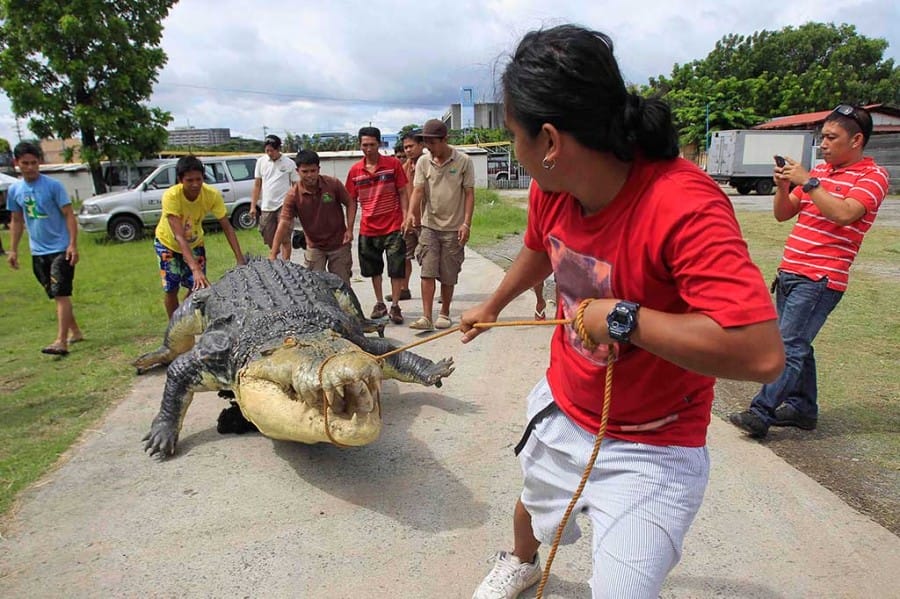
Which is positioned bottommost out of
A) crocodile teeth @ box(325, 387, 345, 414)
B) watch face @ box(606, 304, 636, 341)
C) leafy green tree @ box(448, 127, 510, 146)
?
crocodile teeth @ box(325, 387, 345, 414)

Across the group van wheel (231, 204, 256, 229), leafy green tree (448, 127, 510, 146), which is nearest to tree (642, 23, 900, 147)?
leafy green tree (448, 127, 510, 146)

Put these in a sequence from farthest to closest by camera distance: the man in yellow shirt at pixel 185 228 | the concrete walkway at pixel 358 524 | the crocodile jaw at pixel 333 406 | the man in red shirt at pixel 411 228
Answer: the man in red shirt at pixel 411 228 < the man in yellow shirt at pixel 185 228 < the crocodile jaw at pixel 333 406 < the concrete walkway at pixel 358 524

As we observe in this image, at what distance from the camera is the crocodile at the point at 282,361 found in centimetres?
239

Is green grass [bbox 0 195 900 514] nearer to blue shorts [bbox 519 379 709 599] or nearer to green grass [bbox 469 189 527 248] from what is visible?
blue shorts [bbox 519 379 709 599]

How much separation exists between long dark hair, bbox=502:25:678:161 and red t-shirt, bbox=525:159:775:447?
9 centimetres

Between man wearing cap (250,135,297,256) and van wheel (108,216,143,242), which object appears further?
van wheel (108,216,143,242)

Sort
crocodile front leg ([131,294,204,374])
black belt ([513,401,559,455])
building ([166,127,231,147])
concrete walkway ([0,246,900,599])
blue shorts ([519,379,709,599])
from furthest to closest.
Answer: building ([166,127,231,147]) < crocodile front leg ([131,294,204,374]) < concrete walkway ([0,246,900,599]) < black belt ([513,401,559,455]) < blue shorts ([519,379,709,599])

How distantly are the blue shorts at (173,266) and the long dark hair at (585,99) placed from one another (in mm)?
4581

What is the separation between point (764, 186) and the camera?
25.0m

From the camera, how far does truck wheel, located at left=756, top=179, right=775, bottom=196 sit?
24731mm

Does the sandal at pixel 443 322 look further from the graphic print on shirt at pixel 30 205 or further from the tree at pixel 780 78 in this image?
the tree at pixel 780 78

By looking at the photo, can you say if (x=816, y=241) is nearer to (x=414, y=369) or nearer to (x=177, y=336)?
(x=414, y=369)

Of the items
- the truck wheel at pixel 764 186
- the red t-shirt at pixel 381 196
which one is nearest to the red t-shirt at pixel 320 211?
the red t-shirt at pixel 381 196

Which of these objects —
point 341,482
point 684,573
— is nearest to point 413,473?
point 341,482
